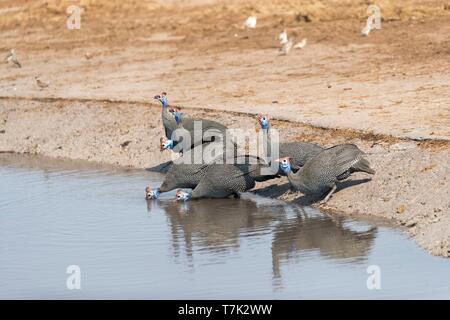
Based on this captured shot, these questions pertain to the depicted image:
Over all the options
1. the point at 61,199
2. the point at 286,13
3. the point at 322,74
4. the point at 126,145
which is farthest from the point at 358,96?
the point at 286,13

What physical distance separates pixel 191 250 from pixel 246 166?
1.82m

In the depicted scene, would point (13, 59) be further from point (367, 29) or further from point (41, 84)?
point (367, 29)

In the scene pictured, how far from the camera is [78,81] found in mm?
18547

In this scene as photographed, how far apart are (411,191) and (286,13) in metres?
9.97

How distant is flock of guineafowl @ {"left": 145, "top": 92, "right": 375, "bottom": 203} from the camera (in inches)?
453

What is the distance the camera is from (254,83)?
663 inches

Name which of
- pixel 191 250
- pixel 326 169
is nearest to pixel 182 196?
pixel 326 169

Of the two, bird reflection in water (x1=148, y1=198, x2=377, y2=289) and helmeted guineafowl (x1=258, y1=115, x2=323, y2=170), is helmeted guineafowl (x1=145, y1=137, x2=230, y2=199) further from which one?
helmeted guineafowl (x1=258, y1=115, x2=323, y2=170)

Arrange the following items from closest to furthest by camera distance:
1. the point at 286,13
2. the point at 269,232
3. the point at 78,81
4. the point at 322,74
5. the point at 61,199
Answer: the point at 269,232
the point at 61,199
the point at 322,74
the point at 78,81
the point at 286,13

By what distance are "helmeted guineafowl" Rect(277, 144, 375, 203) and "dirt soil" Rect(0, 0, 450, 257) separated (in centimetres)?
31

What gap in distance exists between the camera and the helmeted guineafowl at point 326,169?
1144cm

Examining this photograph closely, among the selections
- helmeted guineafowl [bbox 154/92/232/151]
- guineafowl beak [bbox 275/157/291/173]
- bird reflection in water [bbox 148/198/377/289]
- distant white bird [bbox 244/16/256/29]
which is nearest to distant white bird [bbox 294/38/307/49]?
distant white bird [bbox 244/16/256/29]
